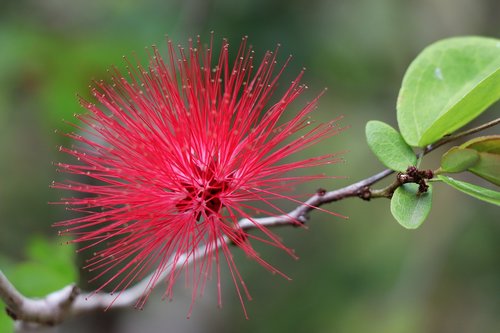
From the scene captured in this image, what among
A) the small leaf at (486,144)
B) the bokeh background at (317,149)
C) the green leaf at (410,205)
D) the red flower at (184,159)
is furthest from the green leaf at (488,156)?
the bokeh background at (317,149)

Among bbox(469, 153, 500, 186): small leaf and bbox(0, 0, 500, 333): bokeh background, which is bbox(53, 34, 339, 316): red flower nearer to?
bbox(469, 153, 500, 186): small leaf

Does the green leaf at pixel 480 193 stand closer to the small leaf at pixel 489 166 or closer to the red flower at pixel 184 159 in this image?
the small leaf at pixel 489 166

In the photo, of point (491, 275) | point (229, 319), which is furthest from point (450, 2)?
point (229, 319)

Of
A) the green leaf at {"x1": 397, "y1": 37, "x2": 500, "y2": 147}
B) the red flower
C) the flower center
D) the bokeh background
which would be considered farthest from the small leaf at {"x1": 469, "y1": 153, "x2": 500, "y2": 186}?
the bokeh background

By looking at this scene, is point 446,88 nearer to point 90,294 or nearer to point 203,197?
point 203,197

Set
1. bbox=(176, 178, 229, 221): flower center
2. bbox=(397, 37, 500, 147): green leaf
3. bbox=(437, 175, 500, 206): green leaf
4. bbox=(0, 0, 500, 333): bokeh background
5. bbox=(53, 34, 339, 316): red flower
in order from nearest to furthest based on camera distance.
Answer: bbox=(437, 175, 500, 206): green leaf
bbox=(397, 37, 500, 147): green leaf
bbox=(53, 34, 339, 316): red flower
bbox=(176, 178, 229, 221): flower center
bbox=(0, 0, 500, 333): bokeh background

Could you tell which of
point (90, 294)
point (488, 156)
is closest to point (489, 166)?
point (488, 156)

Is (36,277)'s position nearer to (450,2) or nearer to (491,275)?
(491,275)
